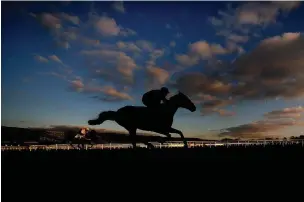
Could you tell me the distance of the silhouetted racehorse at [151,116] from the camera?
11.8 m

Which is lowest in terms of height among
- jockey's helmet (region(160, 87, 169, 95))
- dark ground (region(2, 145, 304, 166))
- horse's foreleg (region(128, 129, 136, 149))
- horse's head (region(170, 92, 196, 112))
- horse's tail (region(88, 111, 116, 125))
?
dark ground (region(2, 145, 304, 166))

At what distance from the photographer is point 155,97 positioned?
448 inches

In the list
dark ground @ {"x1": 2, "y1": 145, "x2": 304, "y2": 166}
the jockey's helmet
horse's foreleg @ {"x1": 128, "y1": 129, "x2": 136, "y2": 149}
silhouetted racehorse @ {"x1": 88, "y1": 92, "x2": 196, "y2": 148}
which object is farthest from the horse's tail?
the jockey's helmet

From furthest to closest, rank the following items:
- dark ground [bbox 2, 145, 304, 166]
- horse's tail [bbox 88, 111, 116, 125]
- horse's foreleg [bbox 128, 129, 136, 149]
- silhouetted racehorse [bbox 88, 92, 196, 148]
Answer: horse's foreleg [bbox 128, 129, 136, 149]
horse's tail [bbox 88, 111, 116, 125]
silhouetted racehorse [bbox 88, 92, 196, 148]
dark ground [bbox 2, 145, 304, 166]

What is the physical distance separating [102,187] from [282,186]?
8.51 feet

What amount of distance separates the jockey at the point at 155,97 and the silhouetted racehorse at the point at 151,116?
0.20 meters

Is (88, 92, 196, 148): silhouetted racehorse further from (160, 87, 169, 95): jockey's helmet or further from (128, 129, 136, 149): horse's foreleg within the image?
(160, 87, 169, 95): jockey's helmet

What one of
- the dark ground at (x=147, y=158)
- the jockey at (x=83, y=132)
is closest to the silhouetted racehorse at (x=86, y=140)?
the jockey at (x=83, y=132)

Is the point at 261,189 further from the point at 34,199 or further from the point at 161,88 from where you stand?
the point at 161,88

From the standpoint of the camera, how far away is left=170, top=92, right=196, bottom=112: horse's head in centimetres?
1193

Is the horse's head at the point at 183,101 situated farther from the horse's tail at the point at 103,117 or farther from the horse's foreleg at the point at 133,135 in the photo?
the horse's tail at the point at 103,117

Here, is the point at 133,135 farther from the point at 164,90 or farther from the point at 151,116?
the point at 164,90

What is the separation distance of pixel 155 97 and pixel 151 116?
2.79 feet

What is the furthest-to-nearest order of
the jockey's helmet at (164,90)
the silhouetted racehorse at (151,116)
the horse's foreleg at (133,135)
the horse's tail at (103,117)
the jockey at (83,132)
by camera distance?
the jockey at (83,132) < the horse's foreleg at (133,135) < the horse's tail at (103,117) < the silhouetted racehorse at (151,116) < the jockey's helmet at (164,90)
